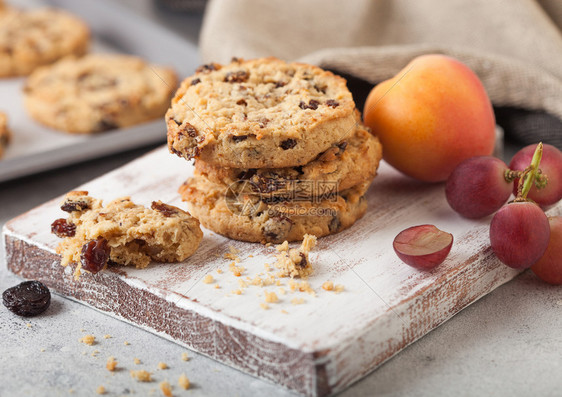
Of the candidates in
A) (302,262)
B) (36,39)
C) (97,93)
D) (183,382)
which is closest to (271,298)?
(302,262)

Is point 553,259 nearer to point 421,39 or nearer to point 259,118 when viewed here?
point 259,118

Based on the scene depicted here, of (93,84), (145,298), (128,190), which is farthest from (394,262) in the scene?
(93,84)

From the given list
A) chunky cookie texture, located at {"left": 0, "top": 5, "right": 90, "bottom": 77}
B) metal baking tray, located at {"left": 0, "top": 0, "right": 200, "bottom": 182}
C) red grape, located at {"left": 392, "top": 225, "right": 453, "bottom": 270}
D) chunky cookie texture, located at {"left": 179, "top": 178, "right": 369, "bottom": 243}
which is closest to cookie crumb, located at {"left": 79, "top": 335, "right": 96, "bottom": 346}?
chunky cookie texture, located at {"left": 179, "top": 178, "right": 369, "bottom": 243}

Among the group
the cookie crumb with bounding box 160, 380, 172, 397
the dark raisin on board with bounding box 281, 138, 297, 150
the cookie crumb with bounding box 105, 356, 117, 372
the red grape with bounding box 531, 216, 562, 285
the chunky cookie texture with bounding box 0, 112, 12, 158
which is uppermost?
the dark raisin on board with bounding box 281, 138, 297, 150

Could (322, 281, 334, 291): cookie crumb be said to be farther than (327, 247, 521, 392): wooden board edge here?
Yes

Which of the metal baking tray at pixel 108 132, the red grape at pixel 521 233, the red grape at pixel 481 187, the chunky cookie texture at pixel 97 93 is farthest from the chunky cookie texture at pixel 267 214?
the chunky cookie texture at pixel 97 93

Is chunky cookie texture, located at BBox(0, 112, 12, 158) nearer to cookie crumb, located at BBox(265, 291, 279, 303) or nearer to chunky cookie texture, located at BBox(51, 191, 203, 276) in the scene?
chunky cookie texture, located at BBox(51, 191, 203, 276)

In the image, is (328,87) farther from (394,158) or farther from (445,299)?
(445,299)
